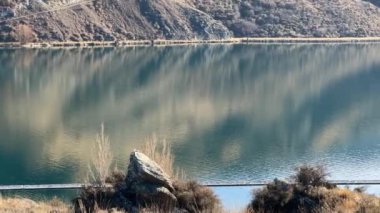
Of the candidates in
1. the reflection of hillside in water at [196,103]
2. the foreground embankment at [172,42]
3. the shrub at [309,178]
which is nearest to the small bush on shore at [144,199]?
the shrub at [309,178]

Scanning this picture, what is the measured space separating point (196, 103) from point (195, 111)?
4064mm

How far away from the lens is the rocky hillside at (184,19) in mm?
77812

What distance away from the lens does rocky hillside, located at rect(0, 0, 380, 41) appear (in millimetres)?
77812

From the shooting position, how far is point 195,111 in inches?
1508

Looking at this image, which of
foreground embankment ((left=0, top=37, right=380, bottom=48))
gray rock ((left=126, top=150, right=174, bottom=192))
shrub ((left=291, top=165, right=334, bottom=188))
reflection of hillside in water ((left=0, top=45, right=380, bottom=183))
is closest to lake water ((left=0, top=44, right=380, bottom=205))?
reflection of hillside in water ((left=0, top=45, right=380, bottom=183))

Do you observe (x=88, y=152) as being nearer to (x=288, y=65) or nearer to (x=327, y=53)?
(x=288, y=65)

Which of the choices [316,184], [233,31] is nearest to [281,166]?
[316,184]

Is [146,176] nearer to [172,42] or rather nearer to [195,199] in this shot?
[195,199]

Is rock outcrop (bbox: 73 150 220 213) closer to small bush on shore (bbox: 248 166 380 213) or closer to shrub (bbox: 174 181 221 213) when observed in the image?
shrub (bbox: 174 181 221 213)

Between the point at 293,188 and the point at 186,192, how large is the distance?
6.51ft

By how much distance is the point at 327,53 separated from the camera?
80938 mm

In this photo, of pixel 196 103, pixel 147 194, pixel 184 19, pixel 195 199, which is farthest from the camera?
pixel 184 19

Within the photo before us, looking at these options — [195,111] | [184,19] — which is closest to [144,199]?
[195,111]

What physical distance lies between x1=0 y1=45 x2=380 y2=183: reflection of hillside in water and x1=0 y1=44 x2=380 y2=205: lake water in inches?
3.2
